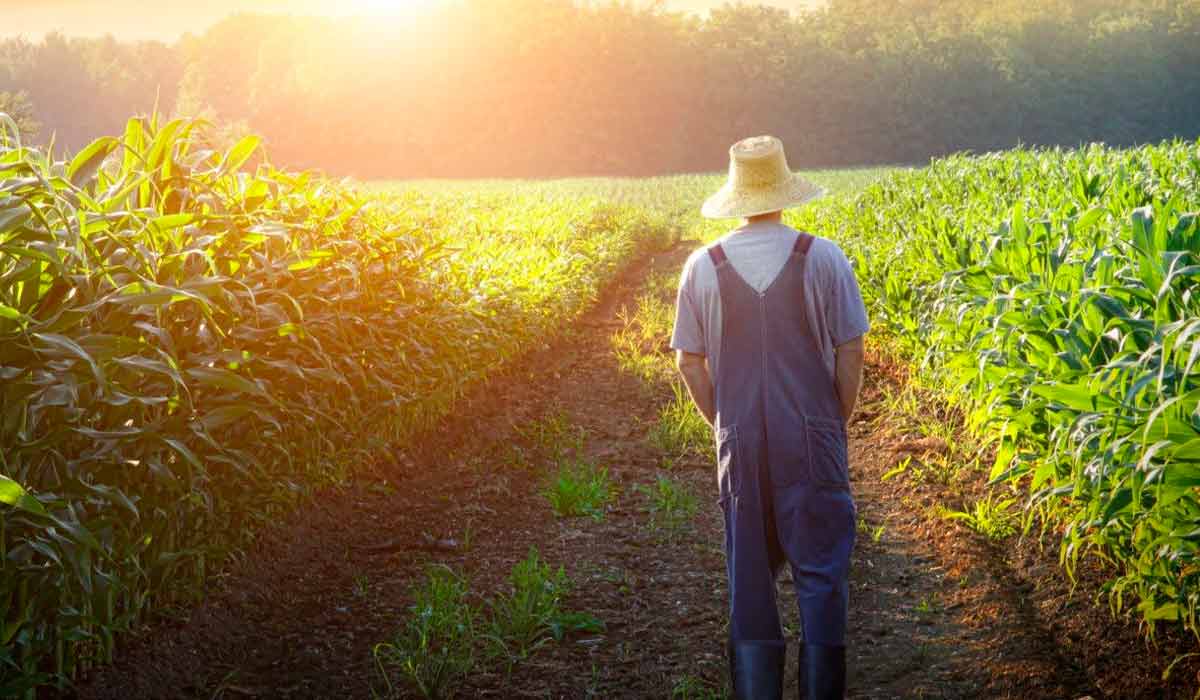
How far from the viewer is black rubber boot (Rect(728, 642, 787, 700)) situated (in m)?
3.13

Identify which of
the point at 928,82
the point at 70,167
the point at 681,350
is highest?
the point at 928,82

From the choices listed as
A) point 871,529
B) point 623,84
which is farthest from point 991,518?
point 623,84

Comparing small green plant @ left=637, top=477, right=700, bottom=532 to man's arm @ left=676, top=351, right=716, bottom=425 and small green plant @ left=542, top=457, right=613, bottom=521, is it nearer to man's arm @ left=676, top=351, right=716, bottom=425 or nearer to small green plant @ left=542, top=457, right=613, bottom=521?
small green plant @ left=542, top=457, right=613, bottom=521

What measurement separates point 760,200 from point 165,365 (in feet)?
6.52

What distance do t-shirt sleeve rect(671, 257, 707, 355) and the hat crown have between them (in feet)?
1.01

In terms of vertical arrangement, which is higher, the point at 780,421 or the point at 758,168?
the point at 758,168

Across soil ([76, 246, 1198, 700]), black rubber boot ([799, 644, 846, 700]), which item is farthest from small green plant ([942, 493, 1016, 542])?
black rubber boot ([799, 644, 846, 700])

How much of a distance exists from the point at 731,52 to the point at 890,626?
7433 cm

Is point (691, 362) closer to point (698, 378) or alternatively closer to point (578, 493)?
point (698, 378)

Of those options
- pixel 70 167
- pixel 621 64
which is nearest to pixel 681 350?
pixel 70 167

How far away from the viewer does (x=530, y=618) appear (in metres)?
4.11

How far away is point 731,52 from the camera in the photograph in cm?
7419

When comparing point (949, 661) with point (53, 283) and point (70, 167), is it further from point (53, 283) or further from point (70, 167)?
point (70, 167)

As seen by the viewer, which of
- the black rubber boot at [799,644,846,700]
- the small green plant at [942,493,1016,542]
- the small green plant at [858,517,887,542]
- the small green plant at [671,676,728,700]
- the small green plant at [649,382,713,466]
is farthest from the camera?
the small green plant at [649,382,713,466]
